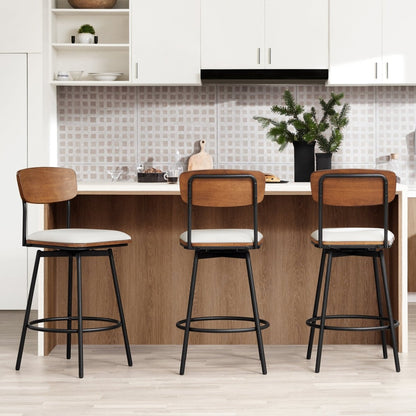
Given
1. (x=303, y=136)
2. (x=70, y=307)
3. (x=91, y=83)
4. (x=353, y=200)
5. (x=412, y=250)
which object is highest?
(x=91, y=83)

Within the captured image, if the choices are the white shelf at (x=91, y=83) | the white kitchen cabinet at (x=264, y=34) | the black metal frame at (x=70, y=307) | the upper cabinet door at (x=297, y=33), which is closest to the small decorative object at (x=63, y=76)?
the white shelf at (x=91, y=83)

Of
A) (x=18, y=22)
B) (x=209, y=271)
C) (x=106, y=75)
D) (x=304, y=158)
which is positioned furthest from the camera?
(x=106, y=75)

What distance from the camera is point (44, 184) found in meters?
3.32

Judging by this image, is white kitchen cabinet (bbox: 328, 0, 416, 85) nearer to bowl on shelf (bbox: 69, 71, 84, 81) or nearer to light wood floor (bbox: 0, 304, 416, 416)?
bowl on shelf (bbox: 69, 71, 84, 81)

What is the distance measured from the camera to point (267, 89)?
5.48 metres

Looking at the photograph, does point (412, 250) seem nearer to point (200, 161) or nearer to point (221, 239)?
point (200, 161)

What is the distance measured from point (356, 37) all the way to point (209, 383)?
120 inches

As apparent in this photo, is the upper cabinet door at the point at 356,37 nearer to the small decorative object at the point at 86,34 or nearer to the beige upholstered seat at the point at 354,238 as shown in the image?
the small decorative object at the point at 86,34

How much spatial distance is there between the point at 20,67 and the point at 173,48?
44.6 inches

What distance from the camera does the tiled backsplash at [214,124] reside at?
548 centimetres

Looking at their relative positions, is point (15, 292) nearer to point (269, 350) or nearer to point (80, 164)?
point (80, 164)

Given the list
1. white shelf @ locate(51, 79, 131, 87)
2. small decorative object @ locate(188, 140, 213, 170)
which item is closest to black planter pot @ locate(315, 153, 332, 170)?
small decorative object @ locate(188, 140, 213, 170)

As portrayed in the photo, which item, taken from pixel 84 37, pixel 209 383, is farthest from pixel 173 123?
pixel 209 383

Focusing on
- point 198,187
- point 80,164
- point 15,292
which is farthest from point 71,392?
point 80,164
